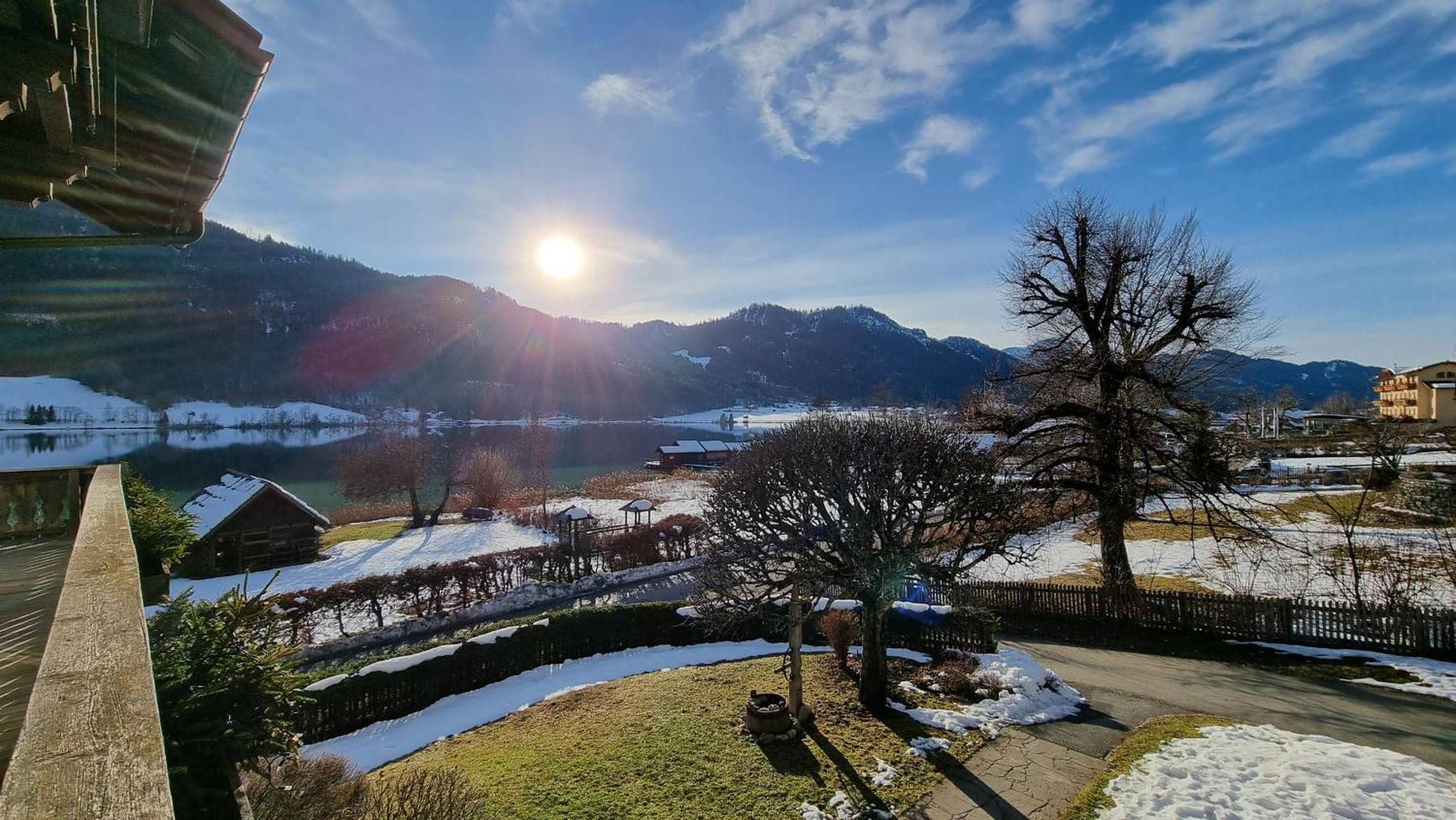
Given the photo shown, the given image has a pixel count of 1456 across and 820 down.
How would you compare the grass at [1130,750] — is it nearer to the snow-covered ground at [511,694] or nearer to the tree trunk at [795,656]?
the tree trunk at [795,656]

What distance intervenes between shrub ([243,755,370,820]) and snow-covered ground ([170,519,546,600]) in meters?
16.0

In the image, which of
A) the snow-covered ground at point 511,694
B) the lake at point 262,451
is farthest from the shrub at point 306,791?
the lake at point 262,451

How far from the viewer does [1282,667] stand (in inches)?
512

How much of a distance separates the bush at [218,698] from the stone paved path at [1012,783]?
781cm

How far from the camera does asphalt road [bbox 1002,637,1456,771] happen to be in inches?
371

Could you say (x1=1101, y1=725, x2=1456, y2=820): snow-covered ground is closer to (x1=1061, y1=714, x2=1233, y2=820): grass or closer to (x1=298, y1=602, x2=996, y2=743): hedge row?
(x1=1061, y1=714, x2=1233, y2=820): grass

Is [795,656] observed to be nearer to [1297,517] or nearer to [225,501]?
[225,501]

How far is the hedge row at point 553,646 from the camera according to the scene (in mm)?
11930

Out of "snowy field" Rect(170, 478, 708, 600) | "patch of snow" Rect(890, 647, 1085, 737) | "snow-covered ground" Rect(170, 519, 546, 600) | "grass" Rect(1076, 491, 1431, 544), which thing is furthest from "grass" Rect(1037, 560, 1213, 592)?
"snow-covered ground" Rect(170, 519, 546, 600)

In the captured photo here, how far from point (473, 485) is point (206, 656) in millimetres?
38276

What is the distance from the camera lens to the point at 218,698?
145 inches

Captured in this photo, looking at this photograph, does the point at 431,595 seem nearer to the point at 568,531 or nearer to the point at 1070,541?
the point at 568,531

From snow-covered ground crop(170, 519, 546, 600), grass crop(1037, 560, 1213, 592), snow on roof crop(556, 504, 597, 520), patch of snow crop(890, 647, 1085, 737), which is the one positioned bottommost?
snow-covered ground crop(170, 519, 546, 600)

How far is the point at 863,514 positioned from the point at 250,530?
26.6 m
